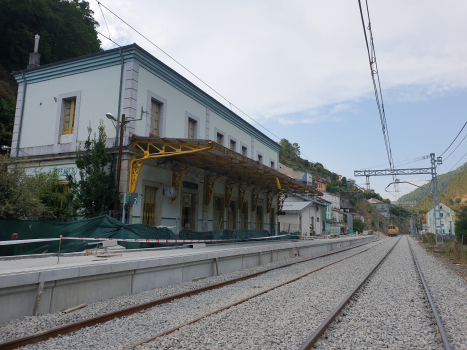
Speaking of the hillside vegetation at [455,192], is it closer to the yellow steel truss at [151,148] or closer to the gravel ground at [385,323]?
the yellow steel truss at [151,148]

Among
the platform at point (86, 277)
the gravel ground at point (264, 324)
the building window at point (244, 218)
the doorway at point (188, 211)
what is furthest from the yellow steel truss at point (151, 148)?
the building window at point (244, 218)

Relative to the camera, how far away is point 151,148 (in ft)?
49.0

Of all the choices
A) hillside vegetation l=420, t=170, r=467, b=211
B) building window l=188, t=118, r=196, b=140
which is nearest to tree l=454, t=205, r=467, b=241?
building window l=188, t=118, r=196, b=140

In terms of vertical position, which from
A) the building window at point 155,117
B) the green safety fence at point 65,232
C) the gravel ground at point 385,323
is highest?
the building window at point 155,117

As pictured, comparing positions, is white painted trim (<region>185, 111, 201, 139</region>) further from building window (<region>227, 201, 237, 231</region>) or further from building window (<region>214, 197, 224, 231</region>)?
building window (<region>227, 201, 237, 231</region>)

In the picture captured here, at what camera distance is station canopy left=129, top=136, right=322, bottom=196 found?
1348 cm

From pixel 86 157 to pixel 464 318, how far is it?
547 inches

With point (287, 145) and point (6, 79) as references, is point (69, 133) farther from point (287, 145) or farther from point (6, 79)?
point (287, 145)

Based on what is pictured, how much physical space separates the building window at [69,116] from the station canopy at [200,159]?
4410 millimetres

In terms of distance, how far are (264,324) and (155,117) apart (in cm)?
1290

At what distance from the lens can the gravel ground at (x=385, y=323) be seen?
4898 millimetres

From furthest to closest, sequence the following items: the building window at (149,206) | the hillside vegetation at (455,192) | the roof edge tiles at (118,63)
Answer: the hillside vegetation at (455,192), the building window at (149,206), the roof edge tiles at (118,63)

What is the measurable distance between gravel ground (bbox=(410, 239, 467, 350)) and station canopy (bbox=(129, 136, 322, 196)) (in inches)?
345

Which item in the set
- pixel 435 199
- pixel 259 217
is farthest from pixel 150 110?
pixel 435 199
